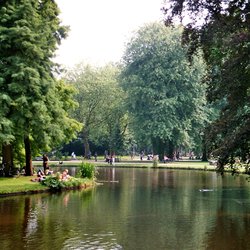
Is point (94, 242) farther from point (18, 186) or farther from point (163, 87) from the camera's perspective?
point (163, 87)

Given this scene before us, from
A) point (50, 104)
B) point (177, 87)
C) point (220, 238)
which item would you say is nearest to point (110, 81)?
point (177, 87)

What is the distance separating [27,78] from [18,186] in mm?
6419

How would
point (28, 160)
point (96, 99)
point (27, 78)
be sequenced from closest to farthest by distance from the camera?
point (27, 78)
point (28, 160)
point (96, 99)

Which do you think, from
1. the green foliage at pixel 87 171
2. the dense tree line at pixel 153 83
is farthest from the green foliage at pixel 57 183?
the green foliage at pixel 87 171

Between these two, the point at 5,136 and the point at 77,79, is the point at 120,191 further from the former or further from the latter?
the point at 77,79

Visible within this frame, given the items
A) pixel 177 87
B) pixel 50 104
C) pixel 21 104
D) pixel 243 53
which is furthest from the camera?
pixel 177 87

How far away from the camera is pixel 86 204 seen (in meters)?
22.1

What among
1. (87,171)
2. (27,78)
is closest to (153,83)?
(87,171)

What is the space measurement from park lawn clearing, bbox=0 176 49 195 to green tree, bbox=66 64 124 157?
48033 millimetres

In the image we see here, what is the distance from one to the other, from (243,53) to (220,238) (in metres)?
6.16

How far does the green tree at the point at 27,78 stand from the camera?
2750 centimetres

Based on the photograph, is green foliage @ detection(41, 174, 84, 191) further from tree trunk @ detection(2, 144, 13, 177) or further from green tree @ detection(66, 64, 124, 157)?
green tree @ detection(66, 64, 124, 157)

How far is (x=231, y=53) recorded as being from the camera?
55.4 feet

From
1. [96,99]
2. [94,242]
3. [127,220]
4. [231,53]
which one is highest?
[96,99]
